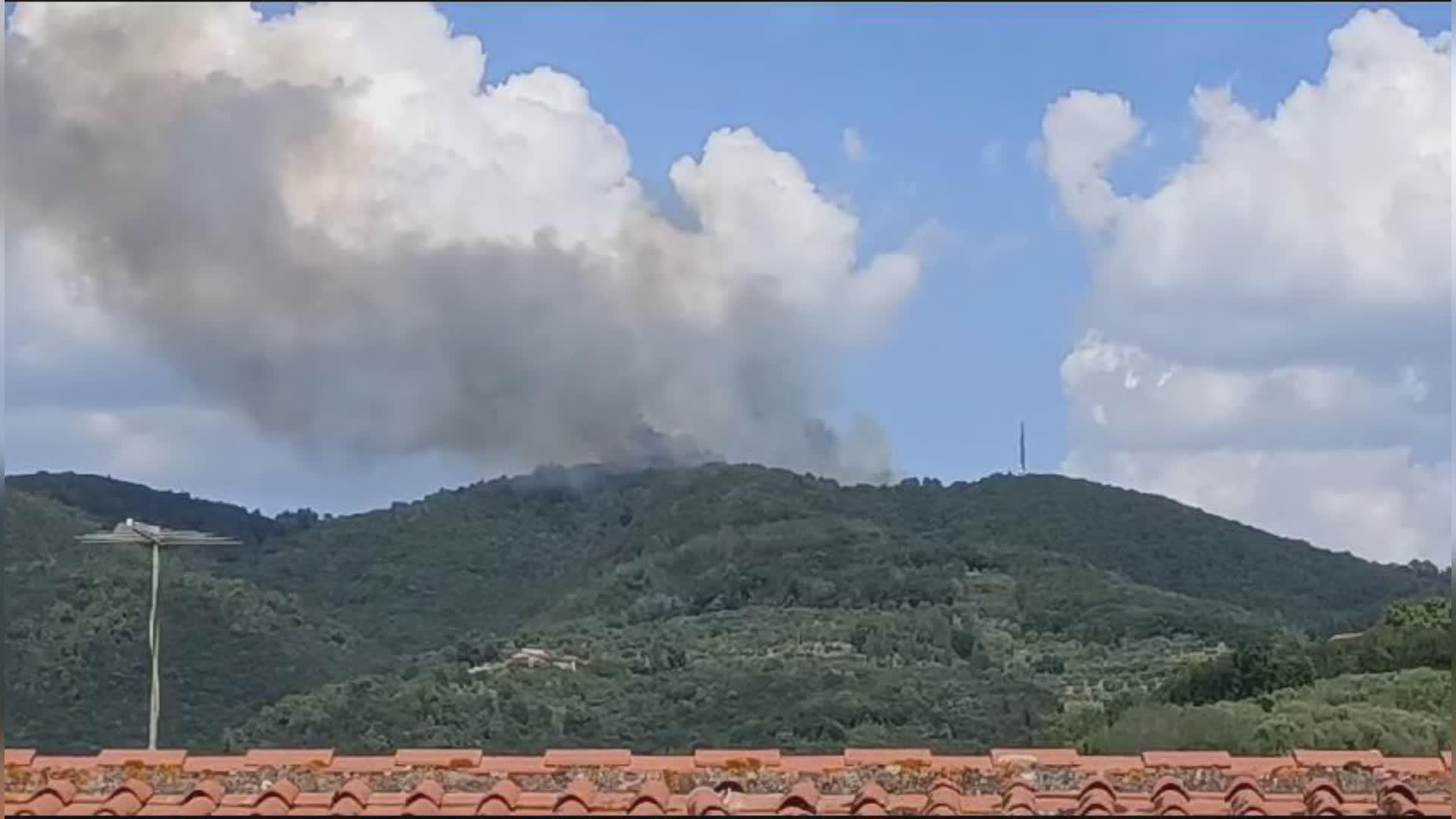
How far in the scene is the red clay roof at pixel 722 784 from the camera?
5477 mm

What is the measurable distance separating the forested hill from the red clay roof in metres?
14.0

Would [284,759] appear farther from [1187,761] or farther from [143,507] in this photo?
[143,507]

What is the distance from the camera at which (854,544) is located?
4372cm

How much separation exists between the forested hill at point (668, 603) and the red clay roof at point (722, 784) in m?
14.0

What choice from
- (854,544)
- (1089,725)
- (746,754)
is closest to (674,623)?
(854,544)

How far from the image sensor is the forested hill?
2652 centimetres

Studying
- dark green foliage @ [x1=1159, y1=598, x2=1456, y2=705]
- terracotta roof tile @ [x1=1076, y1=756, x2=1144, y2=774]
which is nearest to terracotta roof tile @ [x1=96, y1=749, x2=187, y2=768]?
terracotta roof tile @ [x1=1076, y1=756, x2=1144, y2=774]

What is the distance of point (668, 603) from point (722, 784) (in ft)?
112

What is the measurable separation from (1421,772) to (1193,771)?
2.66 feet

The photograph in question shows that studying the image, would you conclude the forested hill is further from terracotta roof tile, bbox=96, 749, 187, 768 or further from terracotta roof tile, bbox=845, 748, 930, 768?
terracotta roof tile, bbox=96, 749, 187, 768

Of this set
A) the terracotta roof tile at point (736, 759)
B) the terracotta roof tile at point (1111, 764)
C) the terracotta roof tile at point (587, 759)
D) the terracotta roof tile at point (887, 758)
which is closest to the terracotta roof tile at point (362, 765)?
the terracotta roof tile at point (587, 759)

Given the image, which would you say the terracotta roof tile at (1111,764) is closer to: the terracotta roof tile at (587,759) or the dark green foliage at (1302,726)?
the terracotta roof tile at (587,759)

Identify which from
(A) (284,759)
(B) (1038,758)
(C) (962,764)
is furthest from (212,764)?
(B) (1038,758)

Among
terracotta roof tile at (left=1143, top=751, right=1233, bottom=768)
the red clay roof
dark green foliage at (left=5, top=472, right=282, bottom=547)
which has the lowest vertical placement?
the red clay roof
